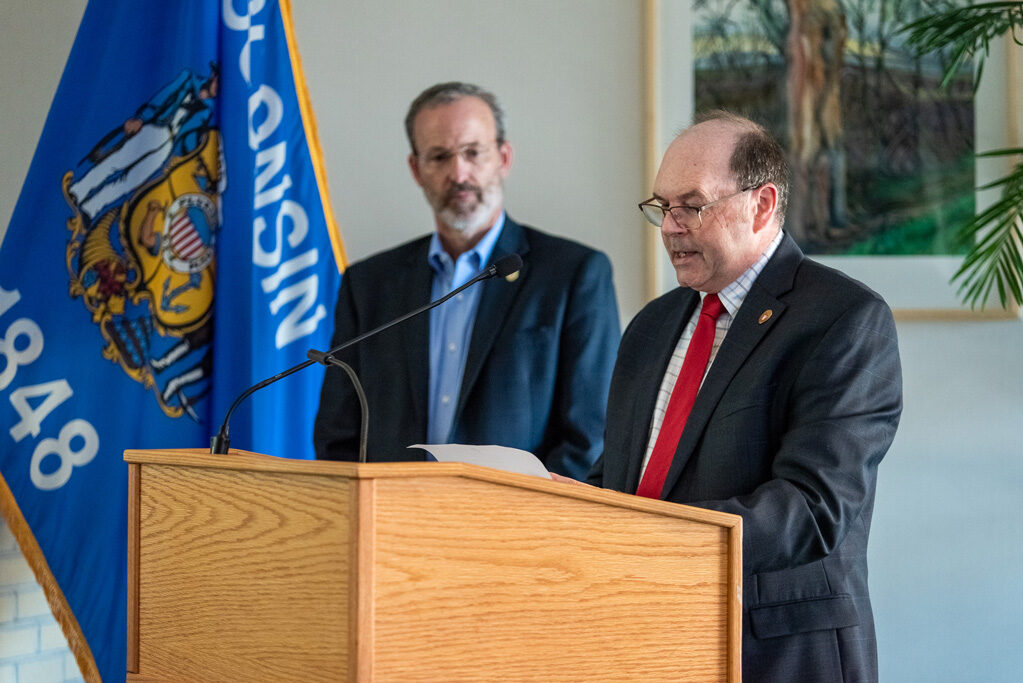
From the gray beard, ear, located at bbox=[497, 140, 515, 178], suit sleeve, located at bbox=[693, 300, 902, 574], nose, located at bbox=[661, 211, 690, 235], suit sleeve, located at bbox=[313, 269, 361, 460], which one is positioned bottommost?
suit sleeve, located at bbox=[313, 269, 361, 460]

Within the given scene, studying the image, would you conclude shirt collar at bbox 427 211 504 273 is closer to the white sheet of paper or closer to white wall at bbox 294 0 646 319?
white wall at bbox 294 0 646 319

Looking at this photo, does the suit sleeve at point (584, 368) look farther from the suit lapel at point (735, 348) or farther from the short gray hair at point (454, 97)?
the suit lapel at point (735, 348)

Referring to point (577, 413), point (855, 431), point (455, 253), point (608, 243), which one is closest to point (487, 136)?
point (455, 253)

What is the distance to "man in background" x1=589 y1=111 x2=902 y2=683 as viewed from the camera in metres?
1.52

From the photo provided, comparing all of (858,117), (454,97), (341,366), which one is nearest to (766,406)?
(341,366)

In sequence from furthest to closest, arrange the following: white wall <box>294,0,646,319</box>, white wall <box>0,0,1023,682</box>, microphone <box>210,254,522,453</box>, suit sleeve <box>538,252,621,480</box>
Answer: white wall <box>294,0,646,319</box>
white wall <box>0,0,1023,682</box>
suit sleeve <box>538,252,621,480</box>
microphone <box>210,254,522,453</box>

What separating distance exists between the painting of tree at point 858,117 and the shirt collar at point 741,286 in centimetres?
118

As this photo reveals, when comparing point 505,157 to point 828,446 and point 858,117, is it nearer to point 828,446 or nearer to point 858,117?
point 858,117

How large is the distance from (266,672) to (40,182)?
1863mm

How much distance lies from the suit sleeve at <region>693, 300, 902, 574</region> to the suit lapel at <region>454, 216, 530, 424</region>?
3.46ft

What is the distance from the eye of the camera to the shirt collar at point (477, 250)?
8.95 ft

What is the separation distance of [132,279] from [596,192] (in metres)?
1.32

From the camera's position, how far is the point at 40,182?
2592 millimetres

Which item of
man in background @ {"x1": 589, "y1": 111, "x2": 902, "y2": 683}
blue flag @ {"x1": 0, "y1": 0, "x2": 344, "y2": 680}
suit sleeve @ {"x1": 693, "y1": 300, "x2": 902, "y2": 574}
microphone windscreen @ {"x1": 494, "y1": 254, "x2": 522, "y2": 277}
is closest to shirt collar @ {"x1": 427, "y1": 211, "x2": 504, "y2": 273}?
blue flag @ {"x1": 0, "y1": 0, "x2": 344, "y2": 680}
